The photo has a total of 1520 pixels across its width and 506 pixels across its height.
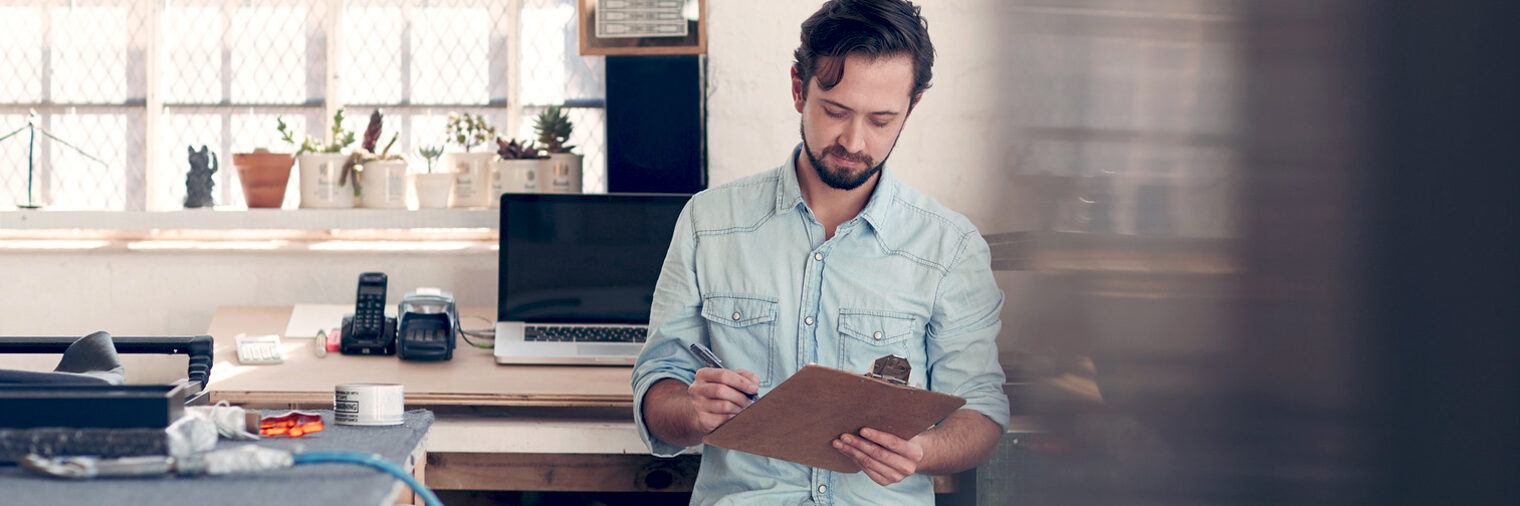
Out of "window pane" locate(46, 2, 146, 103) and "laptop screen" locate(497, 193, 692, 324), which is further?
"window pane" locate(46, 2, 146, 103)

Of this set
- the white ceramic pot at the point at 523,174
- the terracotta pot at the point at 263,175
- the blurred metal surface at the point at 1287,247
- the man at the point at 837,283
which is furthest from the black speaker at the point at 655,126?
the blurred metal surface at the point at 1287,247

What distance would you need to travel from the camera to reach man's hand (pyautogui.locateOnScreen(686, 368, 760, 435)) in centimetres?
129

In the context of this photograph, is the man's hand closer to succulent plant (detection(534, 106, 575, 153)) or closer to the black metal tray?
the black metal tray

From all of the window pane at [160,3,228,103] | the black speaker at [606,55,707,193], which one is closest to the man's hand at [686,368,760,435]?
the black speaker at [606,55,707,193]

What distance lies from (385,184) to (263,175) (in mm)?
282

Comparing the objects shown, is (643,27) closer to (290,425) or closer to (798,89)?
(798,89)

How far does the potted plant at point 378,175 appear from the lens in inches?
102

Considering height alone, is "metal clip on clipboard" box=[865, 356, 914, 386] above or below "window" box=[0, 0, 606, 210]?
below

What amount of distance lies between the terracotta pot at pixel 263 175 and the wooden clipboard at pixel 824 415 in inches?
67.6

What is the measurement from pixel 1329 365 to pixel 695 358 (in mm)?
1093

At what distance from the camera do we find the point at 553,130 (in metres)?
2.59

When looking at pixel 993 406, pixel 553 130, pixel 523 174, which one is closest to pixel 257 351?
pixel 523 174

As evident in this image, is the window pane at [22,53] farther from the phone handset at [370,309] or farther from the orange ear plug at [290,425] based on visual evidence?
the orange ear plug at [290,425]

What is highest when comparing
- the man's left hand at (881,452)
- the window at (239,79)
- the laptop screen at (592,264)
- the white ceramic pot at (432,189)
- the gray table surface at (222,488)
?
the window at (239,79)
